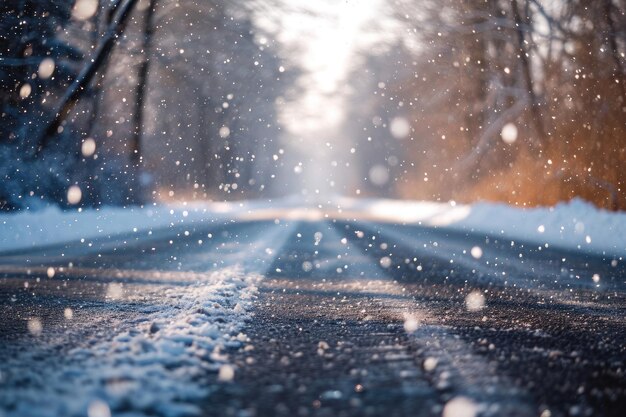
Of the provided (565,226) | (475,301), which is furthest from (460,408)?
(565,226)

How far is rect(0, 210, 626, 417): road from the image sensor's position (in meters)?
2.65

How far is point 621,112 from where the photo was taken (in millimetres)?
17266

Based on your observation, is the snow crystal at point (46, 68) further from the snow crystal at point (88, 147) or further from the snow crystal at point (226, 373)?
the snow crystal at point (226, 373)

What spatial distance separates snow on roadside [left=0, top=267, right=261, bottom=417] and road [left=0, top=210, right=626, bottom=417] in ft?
0.04

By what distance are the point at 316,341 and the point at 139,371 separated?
1.38 meters

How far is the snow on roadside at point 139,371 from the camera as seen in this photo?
250 cm

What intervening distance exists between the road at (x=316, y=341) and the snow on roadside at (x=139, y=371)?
0.04 feet

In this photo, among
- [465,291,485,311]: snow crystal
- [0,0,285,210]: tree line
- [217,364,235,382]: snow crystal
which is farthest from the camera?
[0,0,285,210]: tree line

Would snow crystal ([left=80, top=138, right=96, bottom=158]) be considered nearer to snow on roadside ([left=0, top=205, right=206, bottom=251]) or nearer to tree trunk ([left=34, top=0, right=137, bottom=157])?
snow on roadside ([left=0, top=205, right=206, bottom=251])

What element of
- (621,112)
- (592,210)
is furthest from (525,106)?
(592,210)

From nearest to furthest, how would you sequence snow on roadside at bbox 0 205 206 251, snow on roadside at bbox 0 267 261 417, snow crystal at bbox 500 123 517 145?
snow on roadside at bbox 0 267 261 417 < snow on roadside at bbox 0 205 206 251 < snow crystal at bbox 500 123 517 145

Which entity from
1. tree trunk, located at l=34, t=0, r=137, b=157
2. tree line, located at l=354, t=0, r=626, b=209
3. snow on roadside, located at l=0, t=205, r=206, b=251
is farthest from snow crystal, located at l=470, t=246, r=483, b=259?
tree trunk, located at l=34, t=0, r=137, b=157

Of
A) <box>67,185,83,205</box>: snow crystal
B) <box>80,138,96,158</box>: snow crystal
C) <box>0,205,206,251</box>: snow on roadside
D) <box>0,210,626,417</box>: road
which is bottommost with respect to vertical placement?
<box>0,210,626,417</box>: road

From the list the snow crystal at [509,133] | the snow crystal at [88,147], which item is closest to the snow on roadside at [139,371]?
the snow crystal at [88,147]
